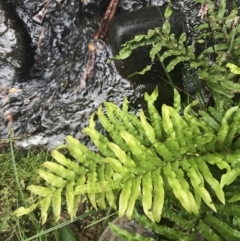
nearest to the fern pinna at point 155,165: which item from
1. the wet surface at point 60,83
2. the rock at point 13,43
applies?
the wet surface at point 60,83

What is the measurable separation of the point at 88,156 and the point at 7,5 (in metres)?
1.91

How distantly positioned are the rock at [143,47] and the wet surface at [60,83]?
0.46ft

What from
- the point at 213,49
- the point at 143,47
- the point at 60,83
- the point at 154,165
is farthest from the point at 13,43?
the point at 154,165

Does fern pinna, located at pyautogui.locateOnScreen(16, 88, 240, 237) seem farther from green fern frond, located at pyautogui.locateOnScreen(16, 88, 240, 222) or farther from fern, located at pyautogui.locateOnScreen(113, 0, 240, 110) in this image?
fern, located at pyautogui.locateOnScreen(113, 0, 240, 110)

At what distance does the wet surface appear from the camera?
3652 millimetres

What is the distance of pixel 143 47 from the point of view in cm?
333

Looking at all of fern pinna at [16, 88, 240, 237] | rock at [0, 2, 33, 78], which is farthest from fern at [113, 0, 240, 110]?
rock at [0, 2, 33, 78]

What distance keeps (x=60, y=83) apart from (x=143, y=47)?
2.70 feet

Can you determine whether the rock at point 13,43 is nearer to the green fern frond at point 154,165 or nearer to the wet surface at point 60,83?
the wet surface at point 60,83

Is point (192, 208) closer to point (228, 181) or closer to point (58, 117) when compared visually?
point (228, 181)

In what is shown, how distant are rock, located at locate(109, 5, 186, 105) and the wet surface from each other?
139mm

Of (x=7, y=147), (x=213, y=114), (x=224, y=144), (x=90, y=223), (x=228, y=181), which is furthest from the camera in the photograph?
(x=7, y=147)

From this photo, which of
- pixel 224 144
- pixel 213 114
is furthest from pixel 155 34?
pixel 224 144

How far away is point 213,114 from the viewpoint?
2.83 metres
